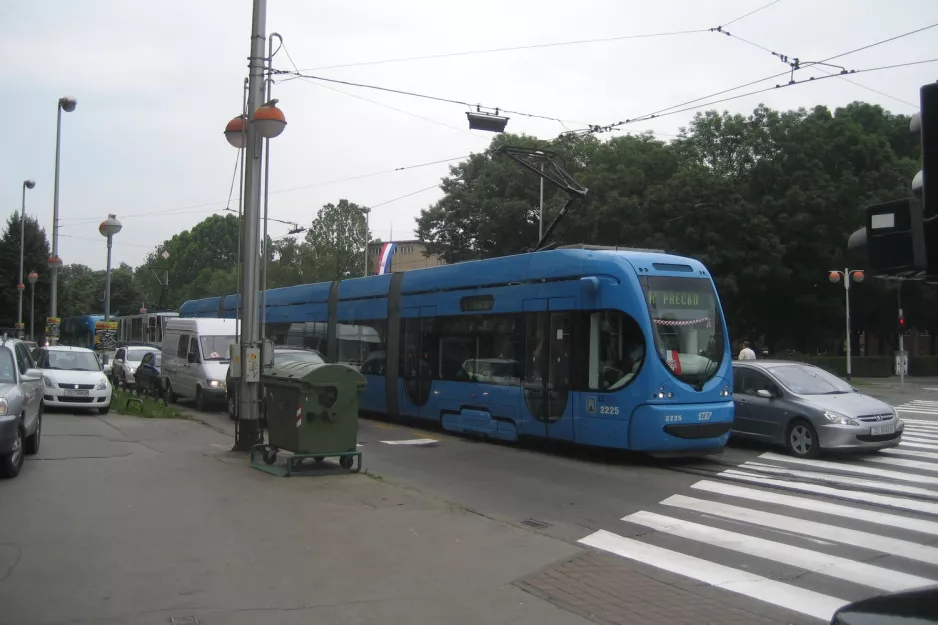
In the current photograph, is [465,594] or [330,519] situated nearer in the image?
[465,594]

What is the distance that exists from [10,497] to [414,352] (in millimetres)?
9376

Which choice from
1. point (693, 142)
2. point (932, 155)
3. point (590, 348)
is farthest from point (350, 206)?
point (932, 155)

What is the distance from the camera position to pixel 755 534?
8258mm

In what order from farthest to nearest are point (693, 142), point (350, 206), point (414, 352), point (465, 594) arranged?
point (350, 206), point (693, 142), point (414, 352), point (465, 594)

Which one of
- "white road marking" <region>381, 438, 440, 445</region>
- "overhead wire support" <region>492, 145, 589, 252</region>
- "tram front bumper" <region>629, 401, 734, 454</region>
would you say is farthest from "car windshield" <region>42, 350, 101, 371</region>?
"tram front bumper" <region>629, 401, 734, 454</region>

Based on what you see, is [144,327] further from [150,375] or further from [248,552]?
[248,552]

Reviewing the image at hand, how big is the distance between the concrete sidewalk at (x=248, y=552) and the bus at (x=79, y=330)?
4430 centimetres

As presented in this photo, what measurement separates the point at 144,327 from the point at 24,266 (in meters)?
17.1

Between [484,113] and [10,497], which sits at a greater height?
[484,113]

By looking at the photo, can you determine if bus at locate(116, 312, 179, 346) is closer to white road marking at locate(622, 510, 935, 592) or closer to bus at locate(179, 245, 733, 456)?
bus at locate(179, 245, 733, 456)

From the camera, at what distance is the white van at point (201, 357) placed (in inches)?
794

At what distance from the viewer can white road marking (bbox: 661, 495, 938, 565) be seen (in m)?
Result: 7.68

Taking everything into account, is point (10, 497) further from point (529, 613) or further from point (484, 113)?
point (484, 113)

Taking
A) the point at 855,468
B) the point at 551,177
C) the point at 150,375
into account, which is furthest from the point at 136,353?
the point at 855,468
